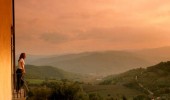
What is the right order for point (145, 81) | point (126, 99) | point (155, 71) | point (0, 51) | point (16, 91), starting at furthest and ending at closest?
point (155, 71), point (145, 81), point (126, 99), point (16, 91), point (0, 51)

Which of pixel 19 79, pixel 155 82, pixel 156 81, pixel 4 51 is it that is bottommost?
pixel 19 79

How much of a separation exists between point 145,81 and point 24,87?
124392 mm

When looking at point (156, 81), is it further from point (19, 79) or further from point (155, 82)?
point (19, 79)

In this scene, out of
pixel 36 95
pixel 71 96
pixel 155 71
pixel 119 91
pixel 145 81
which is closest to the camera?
pixel 36 95

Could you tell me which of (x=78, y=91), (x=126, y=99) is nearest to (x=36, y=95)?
(x=78, y=91)

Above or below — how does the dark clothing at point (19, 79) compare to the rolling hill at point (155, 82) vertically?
below

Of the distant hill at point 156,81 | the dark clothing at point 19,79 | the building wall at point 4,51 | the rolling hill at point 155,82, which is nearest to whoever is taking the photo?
the building wall at point 4,51

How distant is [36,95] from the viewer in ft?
225

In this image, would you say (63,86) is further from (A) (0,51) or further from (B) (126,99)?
(A) (0,51)

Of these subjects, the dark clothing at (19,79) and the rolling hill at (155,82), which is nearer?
the dark clothing at (19,79)

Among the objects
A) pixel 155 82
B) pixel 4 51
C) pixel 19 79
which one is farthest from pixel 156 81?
pixel 4 51

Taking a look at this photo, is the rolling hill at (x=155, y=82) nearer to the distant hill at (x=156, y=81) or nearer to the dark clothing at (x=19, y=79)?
the distant hill at (x=156, y=81)

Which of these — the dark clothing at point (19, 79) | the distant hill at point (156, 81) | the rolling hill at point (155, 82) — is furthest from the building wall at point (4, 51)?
the distant hill at point (156, 81)

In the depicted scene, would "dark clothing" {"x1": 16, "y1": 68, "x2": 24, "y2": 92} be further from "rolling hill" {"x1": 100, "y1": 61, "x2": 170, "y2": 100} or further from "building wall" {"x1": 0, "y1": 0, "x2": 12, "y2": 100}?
"rolling hill" {"x1": 100, "y1": 61, "x2": 170, "y2": 100}
